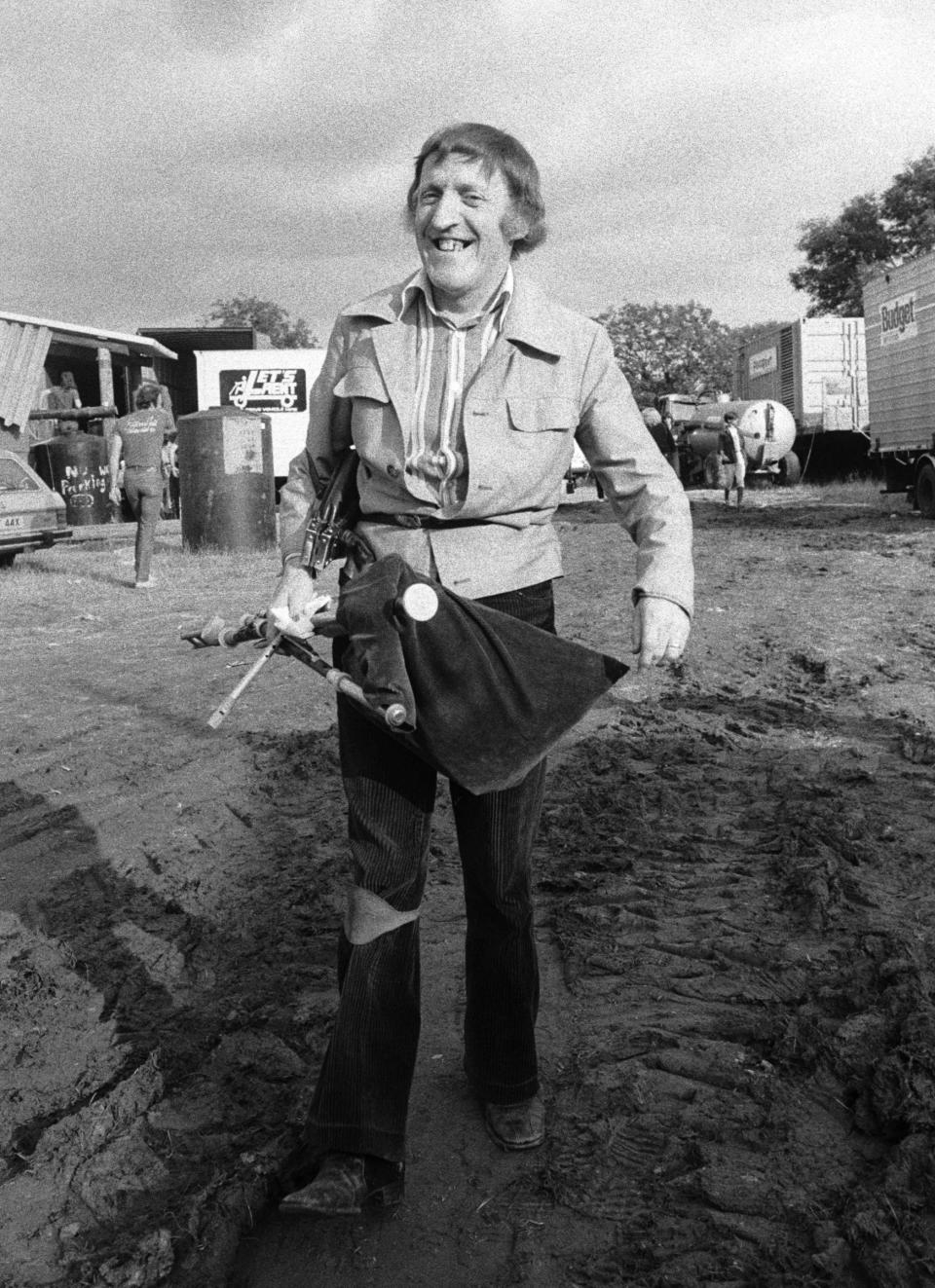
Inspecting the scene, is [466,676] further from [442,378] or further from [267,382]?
[267,382]

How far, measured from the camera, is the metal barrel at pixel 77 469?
77.4 feet

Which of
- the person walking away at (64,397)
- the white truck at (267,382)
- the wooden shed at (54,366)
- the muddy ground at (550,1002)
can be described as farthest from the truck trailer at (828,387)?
the muddy ground at (550,1002)

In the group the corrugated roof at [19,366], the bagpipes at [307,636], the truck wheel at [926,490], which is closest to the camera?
the bagpipes at [307,636]

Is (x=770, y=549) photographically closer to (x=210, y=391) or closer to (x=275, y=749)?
(x=275, y=749)

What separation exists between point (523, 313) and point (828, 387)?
93.2 feet

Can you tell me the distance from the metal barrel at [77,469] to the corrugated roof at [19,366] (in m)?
2.03

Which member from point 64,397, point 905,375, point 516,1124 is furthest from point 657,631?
point 64,397

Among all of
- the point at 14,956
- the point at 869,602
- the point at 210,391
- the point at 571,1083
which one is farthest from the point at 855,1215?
the point at 210,391

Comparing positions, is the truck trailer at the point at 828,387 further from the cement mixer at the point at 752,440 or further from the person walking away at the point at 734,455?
the person walking away at the point at 734,455

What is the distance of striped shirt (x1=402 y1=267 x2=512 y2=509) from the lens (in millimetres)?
2758

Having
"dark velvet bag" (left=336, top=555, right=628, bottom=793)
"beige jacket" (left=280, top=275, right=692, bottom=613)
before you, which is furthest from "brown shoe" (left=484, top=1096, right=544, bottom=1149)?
"beige jacket" (left=280, top=275, right=692, bottom=613)

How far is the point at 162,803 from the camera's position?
5828 mm

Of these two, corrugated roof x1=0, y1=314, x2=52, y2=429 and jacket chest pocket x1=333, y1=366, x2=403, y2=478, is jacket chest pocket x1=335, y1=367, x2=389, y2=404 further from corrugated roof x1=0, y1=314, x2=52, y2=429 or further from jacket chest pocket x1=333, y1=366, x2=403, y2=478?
corrugated roof x1=0, y1=314, x2=52, y2=429

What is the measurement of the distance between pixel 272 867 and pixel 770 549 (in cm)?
1107
